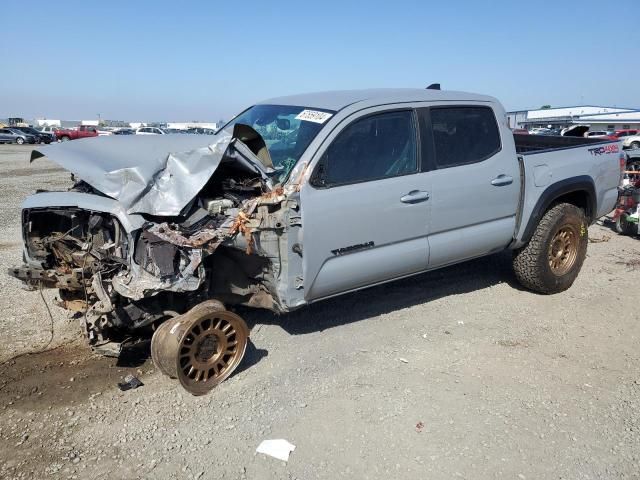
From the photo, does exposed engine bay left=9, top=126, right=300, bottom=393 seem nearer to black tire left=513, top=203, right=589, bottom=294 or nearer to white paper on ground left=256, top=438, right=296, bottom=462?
white paper on ground left=256, top=438, right=296, bottom=462

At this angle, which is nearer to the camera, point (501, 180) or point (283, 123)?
point (283, 123)

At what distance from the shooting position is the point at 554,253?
534 centimetres

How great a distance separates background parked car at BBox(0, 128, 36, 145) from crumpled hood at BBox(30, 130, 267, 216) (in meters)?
41.9

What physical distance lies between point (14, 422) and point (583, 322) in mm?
4630

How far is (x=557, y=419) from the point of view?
3244 mm

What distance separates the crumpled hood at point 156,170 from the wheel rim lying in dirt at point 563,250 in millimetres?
3330

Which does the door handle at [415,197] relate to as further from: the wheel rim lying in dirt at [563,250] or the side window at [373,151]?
the wheel rim lying in dirt at [563,250]

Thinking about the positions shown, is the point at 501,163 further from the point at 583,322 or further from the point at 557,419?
the point at 557,419

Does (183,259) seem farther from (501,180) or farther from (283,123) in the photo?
(501,180)

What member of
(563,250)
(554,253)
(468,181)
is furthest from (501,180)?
(563,250)

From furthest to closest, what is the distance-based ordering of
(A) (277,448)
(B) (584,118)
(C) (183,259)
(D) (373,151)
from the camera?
1. (B) (584,118)
2. (D) (373,151)
3. (C) (183,259)
4. (A) (277,448)

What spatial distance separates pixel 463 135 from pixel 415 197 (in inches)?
35.7

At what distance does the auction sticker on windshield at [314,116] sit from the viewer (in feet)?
12.8

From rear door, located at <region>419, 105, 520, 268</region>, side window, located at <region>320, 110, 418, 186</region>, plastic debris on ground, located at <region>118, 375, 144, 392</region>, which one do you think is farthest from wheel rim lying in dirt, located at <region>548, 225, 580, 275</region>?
plastic debris on ground, located at <region>118, 375, 144, 392</region>
